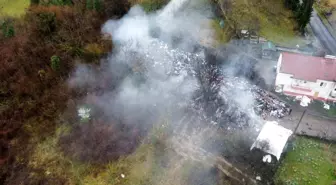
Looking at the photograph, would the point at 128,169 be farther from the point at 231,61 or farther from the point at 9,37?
the point at 9,37

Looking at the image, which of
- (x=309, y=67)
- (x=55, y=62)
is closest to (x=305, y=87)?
(x=309, y=67)

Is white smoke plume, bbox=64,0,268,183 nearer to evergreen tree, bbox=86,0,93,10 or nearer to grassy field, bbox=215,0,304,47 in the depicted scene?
evergreen tree, bbox=86,0,93,10

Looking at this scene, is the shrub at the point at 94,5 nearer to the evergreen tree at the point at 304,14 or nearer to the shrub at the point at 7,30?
the shrub at the point at 7,30

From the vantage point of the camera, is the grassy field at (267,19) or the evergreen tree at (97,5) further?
the grassy field at (267,19)

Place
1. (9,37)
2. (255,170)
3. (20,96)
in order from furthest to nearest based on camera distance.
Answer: (9,37)
(20,96)
(255,170)

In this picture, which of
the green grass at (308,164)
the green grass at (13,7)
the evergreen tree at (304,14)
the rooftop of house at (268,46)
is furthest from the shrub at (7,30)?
the evergreen tree at (304,14)

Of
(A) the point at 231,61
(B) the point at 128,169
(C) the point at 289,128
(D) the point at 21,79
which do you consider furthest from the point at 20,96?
(C) the point at 289,128
